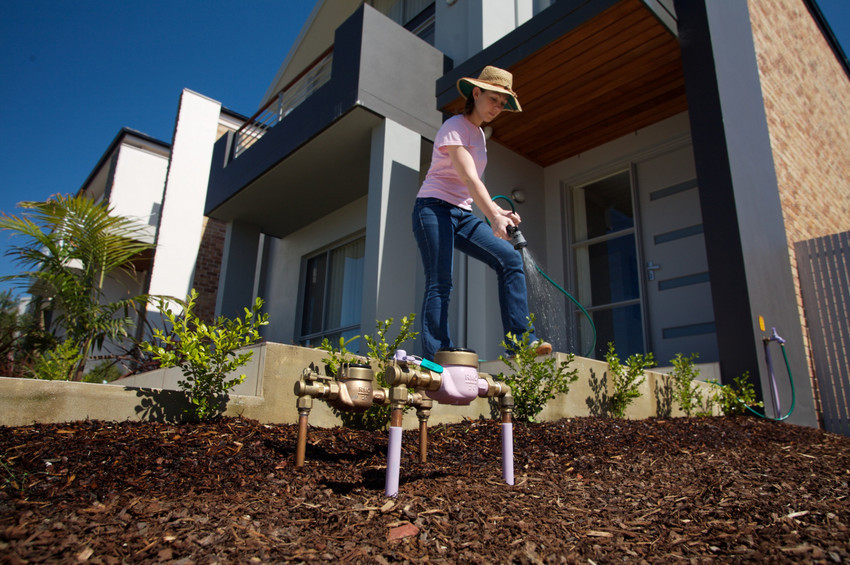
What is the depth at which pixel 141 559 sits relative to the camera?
1413 millimetres

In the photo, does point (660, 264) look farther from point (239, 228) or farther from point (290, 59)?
point (290, 59)

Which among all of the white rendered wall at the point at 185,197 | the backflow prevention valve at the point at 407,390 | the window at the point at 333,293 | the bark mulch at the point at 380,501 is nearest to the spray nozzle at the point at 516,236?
the backflow prevention valve at the point at 407,390

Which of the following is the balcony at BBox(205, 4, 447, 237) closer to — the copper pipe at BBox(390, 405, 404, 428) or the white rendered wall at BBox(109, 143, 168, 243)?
the copper pipe at BBox(390, 405, 404, 428)

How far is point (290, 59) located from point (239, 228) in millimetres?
5289

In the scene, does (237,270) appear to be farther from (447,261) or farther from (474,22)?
(447,261)

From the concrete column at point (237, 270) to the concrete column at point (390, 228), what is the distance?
358cm

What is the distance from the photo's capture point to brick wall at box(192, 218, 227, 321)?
34.7ft

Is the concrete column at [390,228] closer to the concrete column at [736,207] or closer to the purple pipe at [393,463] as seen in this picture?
the concrete column at [736,207]

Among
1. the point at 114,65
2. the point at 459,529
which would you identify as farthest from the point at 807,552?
the point at 114,65

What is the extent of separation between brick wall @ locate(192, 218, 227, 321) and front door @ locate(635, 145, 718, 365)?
24.8ft

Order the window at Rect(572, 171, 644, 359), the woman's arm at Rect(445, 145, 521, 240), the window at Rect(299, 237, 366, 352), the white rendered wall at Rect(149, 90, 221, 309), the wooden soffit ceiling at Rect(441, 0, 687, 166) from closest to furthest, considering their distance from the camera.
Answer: the woman's arm at Rect(445, 145, 521, 240) → the wooden soffit ceiling at Rect(441, 0, 687, 166) → the window at Rect(572, 171, 644, 359) → the window at Rect(299, 237, 366, 352) → the white rendered wall at Rect(149, 90, 221, 309)

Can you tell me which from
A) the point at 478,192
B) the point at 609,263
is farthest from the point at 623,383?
the point at 609,263

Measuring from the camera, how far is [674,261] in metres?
6.10

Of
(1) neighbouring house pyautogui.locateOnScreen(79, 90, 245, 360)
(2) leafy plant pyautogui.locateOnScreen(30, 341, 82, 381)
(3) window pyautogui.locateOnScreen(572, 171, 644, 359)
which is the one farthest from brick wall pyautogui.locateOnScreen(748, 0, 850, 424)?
(1) neighbouring house pyautogui.locateOnScreen(79, 90, 245, 360)
